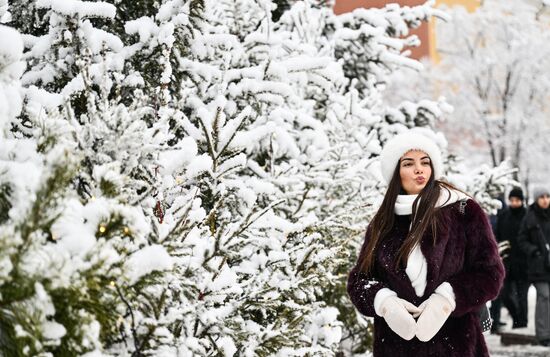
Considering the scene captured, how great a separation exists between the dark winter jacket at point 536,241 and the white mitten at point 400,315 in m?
6.83

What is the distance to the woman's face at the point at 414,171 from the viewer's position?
386 centimetres

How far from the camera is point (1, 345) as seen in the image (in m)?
2.08

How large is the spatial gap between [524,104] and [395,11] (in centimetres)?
2186

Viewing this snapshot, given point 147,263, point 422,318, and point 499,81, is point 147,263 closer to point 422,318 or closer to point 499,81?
point 422,318

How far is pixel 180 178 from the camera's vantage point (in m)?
3.49

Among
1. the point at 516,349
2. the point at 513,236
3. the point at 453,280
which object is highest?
the point at 453,280

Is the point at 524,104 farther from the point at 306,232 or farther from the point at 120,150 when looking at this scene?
the point at 120,150

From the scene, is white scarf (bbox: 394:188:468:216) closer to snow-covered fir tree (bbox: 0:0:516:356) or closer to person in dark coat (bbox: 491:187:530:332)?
snow-covered fir tree (bbox: 0:0:516:356)

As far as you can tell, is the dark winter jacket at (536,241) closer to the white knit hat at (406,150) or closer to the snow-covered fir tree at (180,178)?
the snow-covered fir tree at (180,178)

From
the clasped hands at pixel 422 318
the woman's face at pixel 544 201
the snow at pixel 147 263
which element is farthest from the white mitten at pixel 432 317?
the woman's face at pixel 544 201

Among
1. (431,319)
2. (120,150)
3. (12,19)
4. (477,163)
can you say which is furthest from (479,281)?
(477,163)

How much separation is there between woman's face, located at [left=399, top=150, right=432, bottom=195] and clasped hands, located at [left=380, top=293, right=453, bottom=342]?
0.57 metres

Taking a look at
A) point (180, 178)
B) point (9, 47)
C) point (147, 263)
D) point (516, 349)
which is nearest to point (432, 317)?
point (180, 178)

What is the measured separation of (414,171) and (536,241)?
6.79 meters
